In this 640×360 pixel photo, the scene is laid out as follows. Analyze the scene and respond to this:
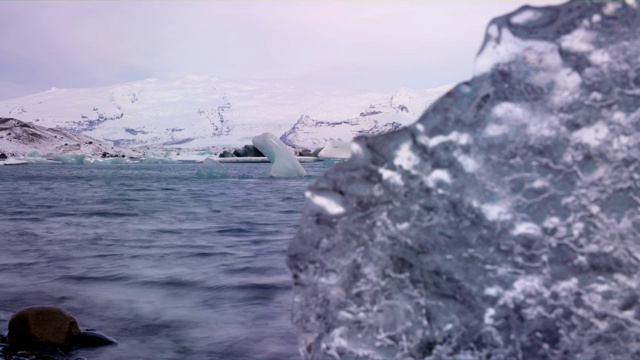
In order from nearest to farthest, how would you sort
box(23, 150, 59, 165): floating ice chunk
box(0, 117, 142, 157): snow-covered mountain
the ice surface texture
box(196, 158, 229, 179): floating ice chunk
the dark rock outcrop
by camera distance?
1. the ice surface texture
2. the dark rock outcrop
3. box(196, 158, 229, 179): floating ice chunk
4. box(23, 150, 59, 165): floating ice chunk
5. box(0, 117, 142, 157): snow-covered mountain

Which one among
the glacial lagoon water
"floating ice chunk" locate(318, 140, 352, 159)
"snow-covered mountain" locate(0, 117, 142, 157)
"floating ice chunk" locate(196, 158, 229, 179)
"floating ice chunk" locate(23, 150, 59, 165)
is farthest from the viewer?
"snow-covered mountain" locate(0, 117, 142, 157)

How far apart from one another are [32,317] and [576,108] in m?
2.68

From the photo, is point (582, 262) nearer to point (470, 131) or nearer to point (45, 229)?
point (470, 131)

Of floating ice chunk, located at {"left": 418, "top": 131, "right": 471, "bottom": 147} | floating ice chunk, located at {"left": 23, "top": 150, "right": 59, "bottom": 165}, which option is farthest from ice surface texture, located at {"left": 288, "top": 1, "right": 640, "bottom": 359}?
floating ice chunk, located at {"left": 23, "top": 150, "right": 59, "bottom": 165}

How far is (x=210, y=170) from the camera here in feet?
74.6

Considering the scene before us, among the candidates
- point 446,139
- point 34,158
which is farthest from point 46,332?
point 34,158

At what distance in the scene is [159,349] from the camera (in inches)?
121

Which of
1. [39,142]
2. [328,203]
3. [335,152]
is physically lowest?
[335,152]

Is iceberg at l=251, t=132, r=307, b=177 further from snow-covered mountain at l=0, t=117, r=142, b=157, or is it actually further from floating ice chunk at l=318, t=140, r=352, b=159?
snow-covered mountain at l=0, t=117, r=142, b=157

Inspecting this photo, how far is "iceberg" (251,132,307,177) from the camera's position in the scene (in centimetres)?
1839

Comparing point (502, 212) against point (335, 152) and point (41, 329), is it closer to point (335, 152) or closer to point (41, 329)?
point (41, 329)

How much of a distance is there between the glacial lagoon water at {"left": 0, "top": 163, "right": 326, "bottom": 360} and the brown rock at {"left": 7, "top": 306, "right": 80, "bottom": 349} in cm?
19

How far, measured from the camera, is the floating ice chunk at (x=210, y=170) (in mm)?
21969

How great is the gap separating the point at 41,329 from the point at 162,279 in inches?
71.2
